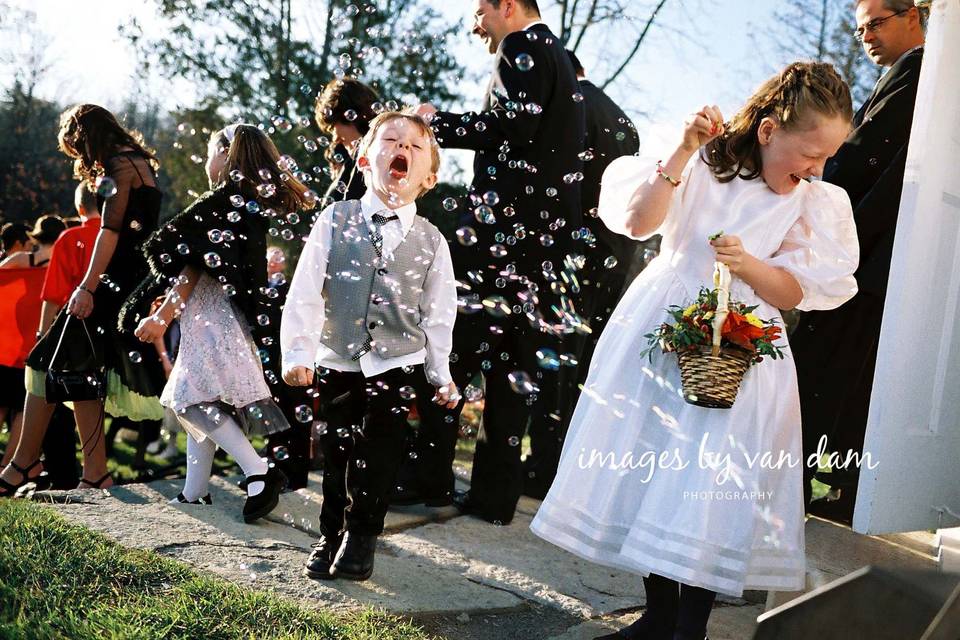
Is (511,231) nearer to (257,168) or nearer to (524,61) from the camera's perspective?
(524,61)

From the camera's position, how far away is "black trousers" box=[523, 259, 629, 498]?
456 centimetres

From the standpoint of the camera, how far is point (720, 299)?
8.03 ft

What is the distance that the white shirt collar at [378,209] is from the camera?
308 cm

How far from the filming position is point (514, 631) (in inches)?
113

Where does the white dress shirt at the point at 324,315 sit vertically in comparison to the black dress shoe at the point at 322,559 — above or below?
above

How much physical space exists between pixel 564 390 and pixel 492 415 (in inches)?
40.2

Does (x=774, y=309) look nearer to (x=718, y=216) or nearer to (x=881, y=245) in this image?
(x=718, y=216)

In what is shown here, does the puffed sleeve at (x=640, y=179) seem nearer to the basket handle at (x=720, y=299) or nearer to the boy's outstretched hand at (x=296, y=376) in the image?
the basket handle at (x=720, y=299)

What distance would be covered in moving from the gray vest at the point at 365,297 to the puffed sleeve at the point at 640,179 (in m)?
0.71

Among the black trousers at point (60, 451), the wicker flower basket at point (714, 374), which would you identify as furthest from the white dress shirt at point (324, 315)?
Result: the black trousers at point (60, 451)

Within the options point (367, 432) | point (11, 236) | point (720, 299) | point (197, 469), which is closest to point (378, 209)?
point (367, 432)

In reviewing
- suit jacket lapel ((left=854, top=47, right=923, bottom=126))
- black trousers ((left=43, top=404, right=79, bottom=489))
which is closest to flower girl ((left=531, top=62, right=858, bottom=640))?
suit jacket lapel ((left=854, top=47, right=923, bottom=126))

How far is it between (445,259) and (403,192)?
0.93 ft

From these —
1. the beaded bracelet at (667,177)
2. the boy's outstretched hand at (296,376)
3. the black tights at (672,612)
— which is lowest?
the black tights at (672,612)
